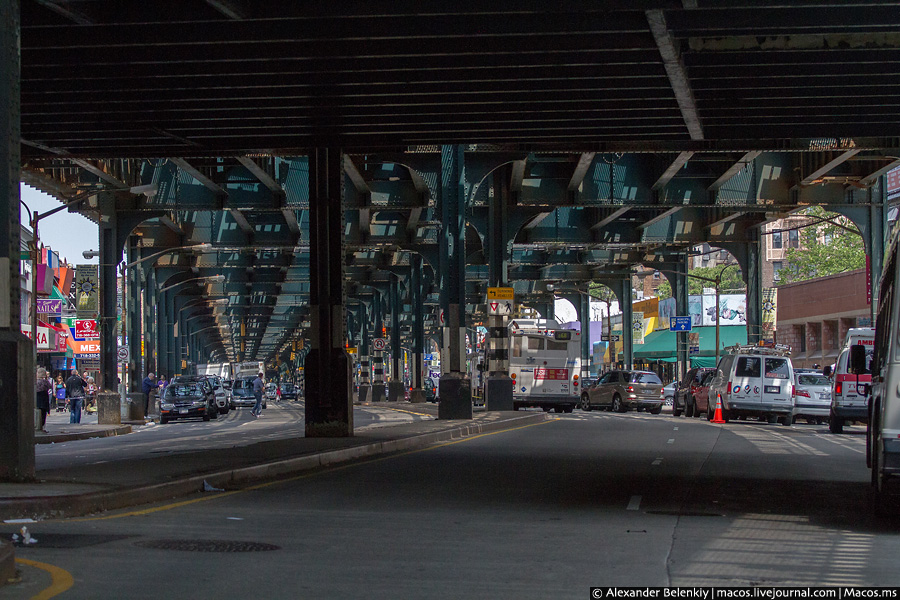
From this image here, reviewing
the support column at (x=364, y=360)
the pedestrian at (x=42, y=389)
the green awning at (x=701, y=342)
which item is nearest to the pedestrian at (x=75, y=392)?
the pedestrian at (x=42, y=389)

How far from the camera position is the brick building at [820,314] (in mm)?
57594

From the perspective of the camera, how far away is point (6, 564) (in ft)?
25.9

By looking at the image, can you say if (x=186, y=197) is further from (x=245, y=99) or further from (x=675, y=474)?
(x=675, y=474)

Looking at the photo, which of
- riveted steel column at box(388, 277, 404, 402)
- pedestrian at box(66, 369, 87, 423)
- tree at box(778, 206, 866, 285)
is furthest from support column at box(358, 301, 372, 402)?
pedestrian at box(66, 369, 87, 423)

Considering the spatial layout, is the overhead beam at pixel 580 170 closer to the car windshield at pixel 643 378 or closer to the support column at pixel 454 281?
the support column at pixel 454 281

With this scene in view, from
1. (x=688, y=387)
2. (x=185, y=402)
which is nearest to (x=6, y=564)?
(x=688, y=387)

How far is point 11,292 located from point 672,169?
26.4m

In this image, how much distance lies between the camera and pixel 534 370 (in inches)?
1991

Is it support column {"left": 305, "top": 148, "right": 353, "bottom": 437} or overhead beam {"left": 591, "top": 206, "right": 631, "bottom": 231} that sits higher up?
overhead beam {"left": 591, "top": 206, "right": 631, "bottom": 231}

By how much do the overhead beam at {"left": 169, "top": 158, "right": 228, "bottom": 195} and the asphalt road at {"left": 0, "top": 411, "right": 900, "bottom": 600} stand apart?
18325 millimetres

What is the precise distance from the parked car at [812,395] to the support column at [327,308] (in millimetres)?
20264

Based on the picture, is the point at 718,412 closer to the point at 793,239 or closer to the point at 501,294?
the point at 501,294

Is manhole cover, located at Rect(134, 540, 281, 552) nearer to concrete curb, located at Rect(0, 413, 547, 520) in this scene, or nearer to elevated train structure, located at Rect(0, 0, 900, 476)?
concrete curb, located at Rect(0, 413, 547, 520)

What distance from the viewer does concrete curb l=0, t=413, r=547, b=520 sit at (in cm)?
1166
